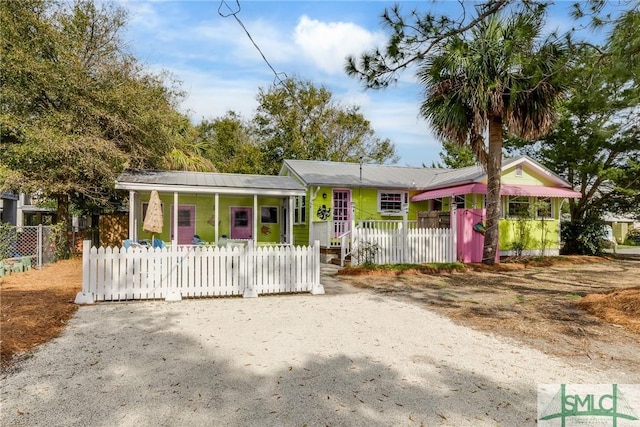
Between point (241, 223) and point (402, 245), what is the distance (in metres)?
7.12

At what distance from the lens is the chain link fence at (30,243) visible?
36.6 feet

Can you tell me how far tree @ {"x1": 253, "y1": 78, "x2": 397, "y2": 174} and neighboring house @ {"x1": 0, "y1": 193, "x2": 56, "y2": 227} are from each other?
1498cm

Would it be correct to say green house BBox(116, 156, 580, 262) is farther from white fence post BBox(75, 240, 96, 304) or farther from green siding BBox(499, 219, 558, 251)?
white fence post BBox(75, 240, 96, 304)

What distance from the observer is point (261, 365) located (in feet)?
14.1

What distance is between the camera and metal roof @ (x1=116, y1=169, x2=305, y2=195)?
12.7 meters

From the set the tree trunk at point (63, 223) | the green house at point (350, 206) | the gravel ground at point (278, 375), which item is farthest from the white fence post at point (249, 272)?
the tree trunk at point (63, 223)

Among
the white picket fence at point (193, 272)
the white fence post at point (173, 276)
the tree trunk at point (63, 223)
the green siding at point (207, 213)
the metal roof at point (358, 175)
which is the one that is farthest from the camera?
the metal roof at point (358, 175)

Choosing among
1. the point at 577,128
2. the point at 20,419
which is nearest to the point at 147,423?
the point at 20,419

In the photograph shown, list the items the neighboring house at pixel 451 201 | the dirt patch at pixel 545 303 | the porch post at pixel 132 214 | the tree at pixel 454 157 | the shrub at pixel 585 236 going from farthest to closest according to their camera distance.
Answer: the tree at pixel 454 157 → the shrub at pixel 585 236 → the neighboring house at pixel 451 201 → the porch post at pixel 132 214 → the dirt patch at pixel 545 303

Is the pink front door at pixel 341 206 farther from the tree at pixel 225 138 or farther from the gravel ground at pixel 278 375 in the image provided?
the tree at pixel 225 138

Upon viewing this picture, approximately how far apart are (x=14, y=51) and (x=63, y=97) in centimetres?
170

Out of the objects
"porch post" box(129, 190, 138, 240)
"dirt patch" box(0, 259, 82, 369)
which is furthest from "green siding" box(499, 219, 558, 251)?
"dirt patch" box(0, 259, 82, 369)

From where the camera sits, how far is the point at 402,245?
43.2ft

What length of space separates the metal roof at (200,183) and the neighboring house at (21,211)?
12.5 m
